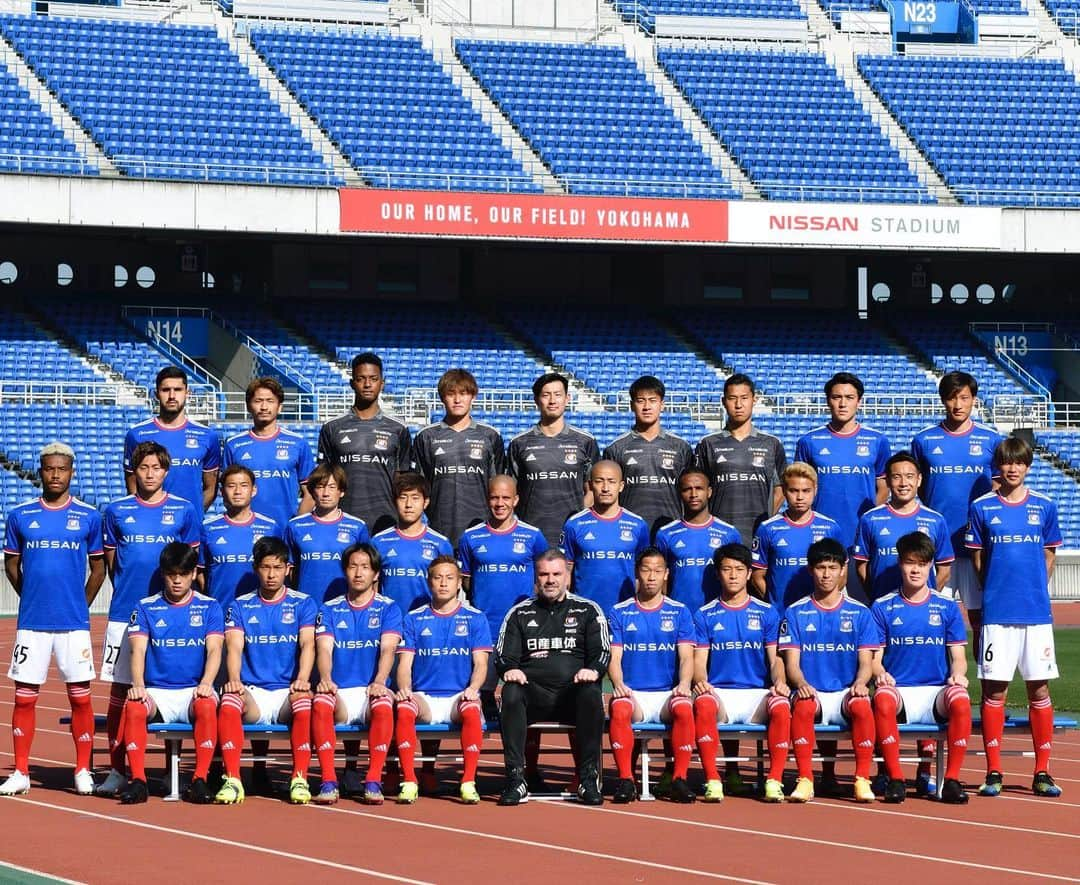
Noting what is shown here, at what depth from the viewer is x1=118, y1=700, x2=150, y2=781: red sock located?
10180 mm

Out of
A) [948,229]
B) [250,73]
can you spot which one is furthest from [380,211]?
[948,229]

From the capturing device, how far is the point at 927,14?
38344 millimetres

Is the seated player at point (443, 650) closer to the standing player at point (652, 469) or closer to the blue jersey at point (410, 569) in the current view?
the blue jersey at point (410, 569)

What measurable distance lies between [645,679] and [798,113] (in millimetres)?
26327

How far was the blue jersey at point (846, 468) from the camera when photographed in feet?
38.2

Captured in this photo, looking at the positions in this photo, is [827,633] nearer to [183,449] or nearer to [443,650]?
[443,650]

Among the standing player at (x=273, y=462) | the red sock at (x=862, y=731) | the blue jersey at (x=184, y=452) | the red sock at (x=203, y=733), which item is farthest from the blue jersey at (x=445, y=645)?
the red sock at (x=862, y=731)

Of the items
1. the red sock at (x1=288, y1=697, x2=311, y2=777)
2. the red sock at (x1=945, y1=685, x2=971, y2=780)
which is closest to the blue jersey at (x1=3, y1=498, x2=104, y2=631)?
the red sock at (x1=288, y1=697, x2=311, y2=777)

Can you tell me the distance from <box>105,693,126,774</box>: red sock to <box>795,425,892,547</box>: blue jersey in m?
4.32

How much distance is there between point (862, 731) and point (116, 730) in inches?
166

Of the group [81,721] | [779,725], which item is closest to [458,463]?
[779,725]

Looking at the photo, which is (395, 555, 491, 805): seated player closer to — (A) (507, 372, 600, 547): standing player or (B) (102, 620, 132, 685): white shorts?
(A) (507, 372, 600, 547): standing player

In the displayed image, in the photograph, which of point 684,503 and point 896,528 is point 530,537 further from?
point 896,528

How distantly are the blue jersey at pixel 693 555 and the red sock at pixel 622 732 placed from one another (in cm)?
99
